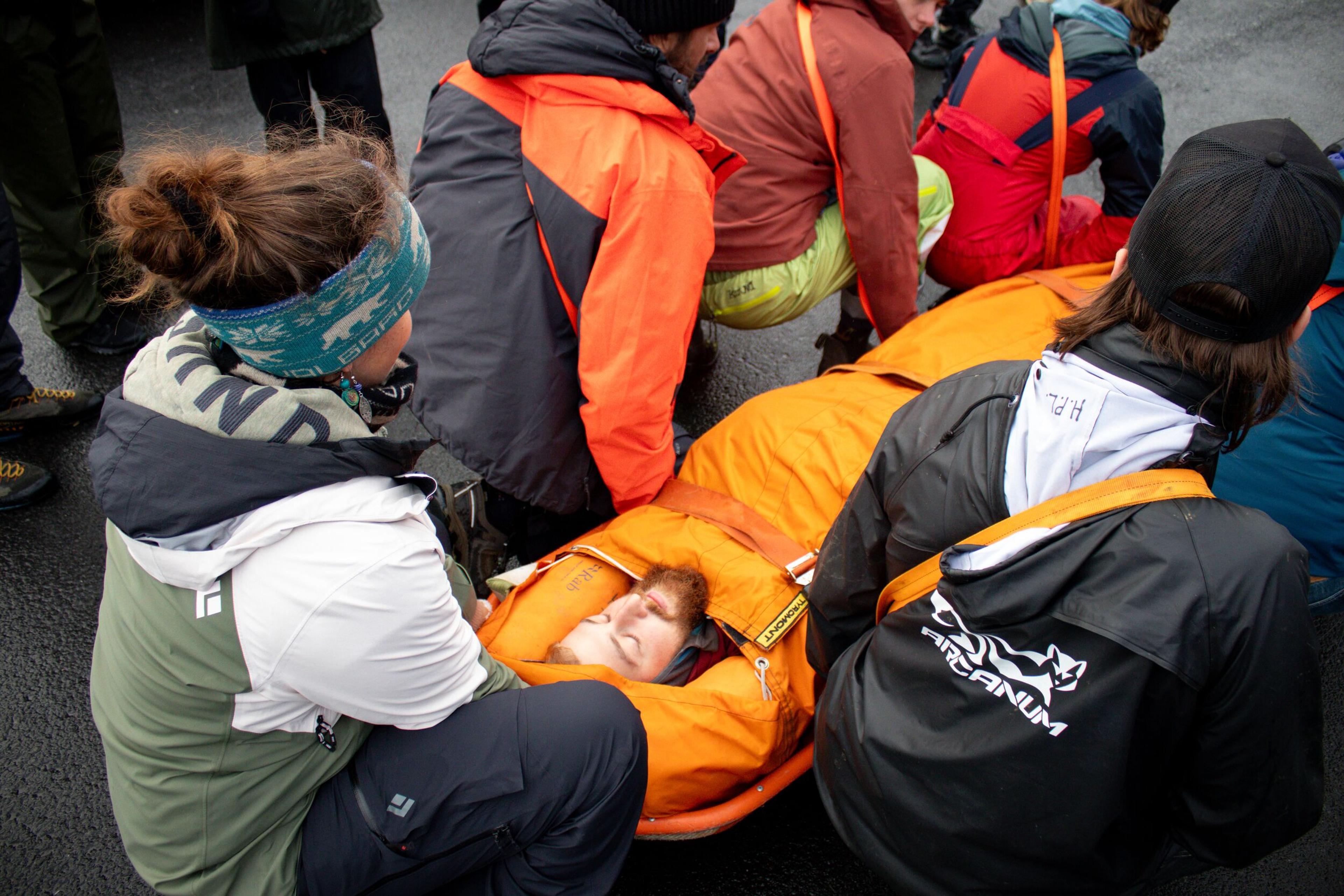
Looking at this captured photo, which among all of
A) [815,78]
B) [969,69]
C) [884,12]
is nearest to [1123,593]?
[815,78]

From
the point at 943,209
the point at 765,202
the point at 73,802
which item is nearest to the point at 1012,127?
the point at 943,209

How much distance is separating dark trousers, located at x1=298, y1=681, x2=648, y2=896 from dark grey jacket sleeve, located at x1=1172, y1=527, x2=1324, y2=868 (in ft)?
3.16

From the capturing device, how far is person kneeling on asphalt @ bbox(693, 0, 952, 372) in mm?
2564

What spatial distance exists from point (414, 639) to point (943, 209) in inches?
94.0

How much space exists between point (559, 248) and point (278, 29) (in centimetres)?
177

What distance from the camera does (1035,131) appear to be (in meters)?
2.86

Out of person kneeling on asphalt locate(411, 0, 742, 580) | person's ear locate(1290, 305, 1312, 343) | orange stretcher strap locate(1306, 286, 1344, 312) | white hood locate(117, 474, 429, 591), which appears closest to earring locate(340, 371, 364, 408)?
white hood locate(117, 474, 429, 591)

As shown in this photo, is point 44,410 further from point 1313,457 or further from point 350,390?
point 1313,457

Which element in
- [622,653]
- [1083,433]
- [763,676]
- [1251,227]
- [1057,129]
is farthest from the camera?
[1057,129]

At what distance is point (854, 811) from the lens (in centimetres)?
158

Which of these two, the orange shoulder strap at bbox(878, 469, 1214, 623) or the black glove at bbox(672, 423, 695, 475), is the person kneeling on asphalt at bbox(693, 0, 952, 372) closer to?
the black glove at bbox(672, 423, 695, 475)

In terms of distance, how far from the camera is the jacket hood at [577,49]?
6.80 feet

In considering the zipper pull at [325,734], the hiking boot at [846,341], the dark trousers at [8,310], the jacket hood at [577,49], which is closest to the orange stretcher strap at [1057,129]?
the hiking boot at [846,341]

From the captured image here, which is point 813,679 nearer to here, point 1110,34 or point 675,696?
point 675,696
